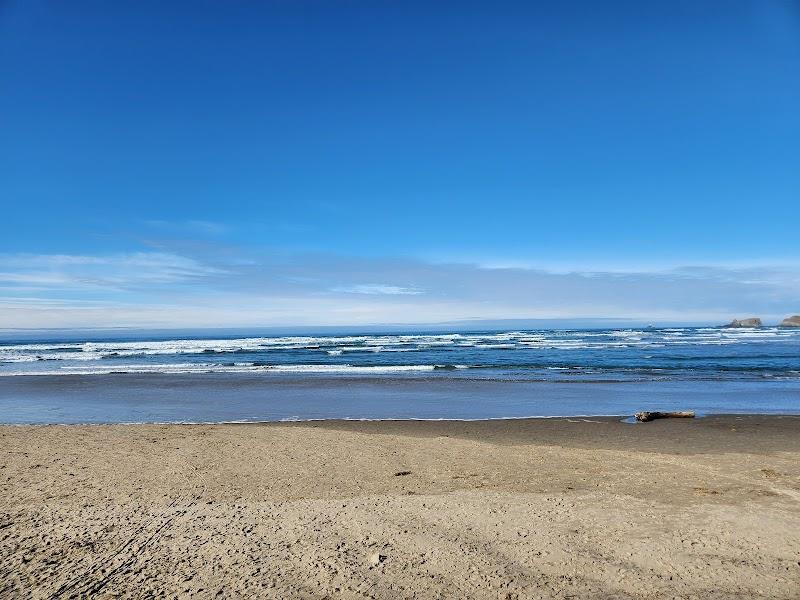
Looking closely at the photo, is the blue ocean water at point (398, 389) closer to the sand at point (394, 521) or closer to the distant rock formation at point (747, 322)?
the sand at point (394, 521)

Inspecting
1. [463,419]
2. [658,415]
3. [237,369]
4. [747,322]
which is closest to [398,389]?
[463,419]

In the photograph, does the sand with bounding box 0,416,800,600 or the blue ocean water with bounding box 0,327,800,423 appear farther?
the blue ocean water with bounding box 0,327,800,423

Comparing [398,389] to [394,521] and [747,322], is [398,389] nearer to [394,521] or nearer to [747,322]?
[394,521]

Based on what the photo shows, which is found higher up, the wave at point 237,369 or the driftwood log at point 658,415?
the wave at point 237,369

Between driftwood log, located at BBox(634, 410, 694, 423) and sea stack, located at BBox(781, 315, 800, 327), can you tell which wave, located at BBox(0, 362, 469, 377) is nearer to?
driftwood log, located at BBox(634, 410, 694, 423)

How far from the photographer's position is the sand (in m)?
4.21

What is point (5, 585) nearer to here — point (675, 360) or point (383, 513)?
point (383, 513)

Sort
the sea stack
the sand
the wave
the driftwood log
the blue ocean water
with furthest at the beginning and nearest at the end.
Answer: the sea stack < the wave < the blue ocean water < the driftwood log < the sand

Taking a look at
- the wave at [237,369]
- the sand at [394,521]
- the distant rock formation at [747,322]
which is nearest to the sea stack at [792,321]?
the distant rock formation at [747,322]

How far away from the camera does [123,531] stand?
17.0ft

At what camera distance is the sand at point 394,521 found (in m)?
4.21

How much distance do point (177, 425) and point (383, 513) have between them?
26.7ft

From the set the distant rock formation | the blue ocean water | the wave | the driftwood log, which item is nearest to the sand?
the driftwood log

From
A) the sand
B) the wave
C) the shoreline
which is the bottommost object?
the shoreline
